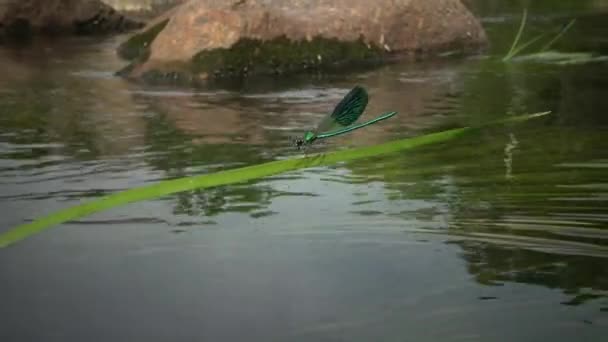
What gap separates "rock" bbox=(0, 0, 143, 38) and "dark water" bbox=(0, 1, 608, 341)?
760cm

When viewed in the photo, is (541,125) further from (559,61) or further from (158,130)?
(559,61)

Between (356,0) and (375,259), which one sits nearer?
(375,259)

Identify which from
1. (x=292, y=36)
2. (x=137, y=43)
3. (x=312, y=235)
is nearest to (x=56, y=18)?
(x=137, y=43)

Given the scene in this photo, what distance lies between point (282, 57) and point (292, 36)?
248mm

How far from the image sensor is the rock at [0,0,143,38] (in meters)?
12.8

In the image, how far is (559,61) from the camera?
7.75 m

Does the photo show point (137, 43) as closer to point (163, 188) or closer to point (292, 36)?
point (292, 36)

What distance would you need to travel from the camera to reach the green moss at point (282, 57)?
25.5 ft

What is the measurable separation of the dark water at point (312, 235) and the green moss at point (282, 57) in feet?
7.06

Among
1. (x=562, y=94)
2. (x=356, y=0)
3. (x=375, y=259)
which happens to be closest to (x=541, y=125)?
(x=562, y=94)

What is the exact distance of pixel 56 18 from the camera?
13211 millimetres

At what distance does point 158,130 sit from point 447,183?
2031 millimetres

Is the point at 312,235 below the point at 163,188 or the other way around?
below

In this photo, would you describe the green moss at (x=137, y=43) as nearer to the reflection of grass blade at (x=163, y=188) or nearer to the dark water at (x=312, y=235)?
the dark water at (x=312, y=235)
